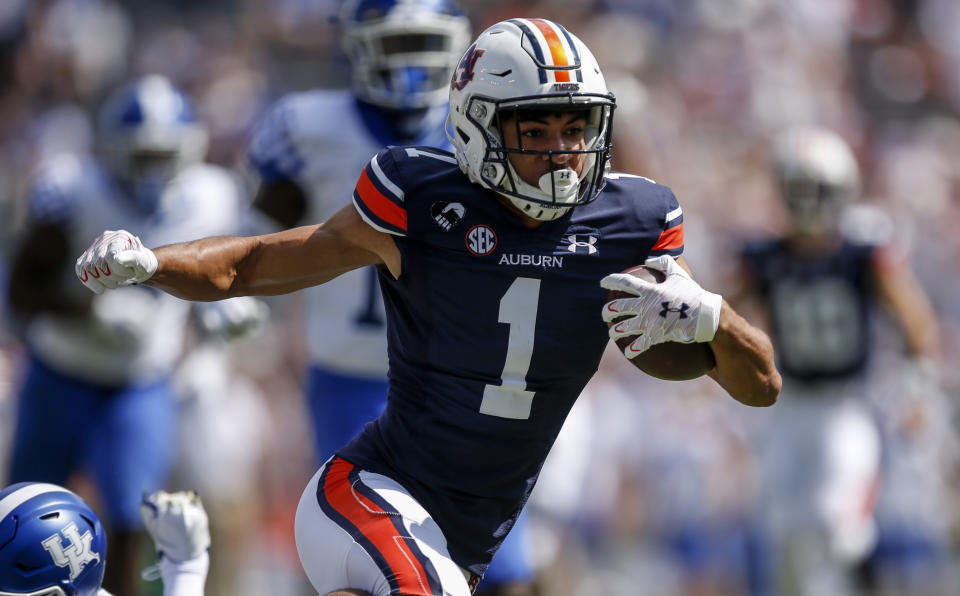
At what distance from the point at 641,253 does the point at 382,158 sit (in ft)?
2.12

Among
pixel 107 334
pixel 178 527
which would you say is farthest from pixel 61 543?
pixel 107 334

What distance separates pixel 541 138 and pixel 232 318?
2.02 m

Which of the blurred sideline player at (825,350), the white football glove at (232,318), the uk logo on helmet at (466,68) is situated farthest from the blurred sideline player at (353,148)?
the blurred sideline player at (825,350)

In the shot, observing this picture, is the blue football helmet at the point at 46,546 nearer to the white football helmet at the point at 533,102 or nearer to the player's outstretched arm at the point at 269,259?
the player's outstretched arm at the point at 269,259

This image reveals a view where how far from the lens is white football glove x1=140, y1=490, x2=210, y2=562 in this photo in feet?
11.5

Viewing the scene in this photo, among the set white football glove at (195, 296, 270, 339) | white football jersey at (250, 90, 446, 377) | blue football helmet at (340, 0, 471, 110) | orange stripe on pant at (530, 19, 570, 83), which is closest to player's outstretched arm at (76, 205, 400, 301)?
orange stripe on pant at (530, 19, 570, 83)

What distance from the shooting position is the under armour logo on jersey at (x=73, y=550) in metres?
3.19

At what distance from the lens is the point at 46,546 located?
3.17 m

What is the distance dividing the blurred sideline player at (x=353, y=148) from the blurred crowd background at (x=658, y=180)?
130 centimetres

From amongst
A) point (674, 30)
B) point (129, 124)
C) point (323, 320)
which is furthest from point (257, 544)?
point (674, 30)

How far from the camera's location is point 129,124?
5.91m

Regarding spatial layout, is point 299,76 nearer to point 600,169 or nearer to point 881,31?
point 881,31

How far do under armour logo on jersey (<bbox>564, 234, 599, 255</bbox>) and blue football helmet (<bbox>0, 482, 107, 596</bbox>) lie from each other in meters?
1.32

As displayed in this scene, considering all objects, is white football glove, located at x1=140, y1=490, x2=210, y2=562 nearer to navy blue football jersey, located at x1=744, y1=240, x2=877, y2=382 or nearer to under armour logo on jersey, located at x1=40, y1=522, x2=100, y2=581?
under armour logo on jersey, located at x1=40, y1=522, x2=100, y2=581
